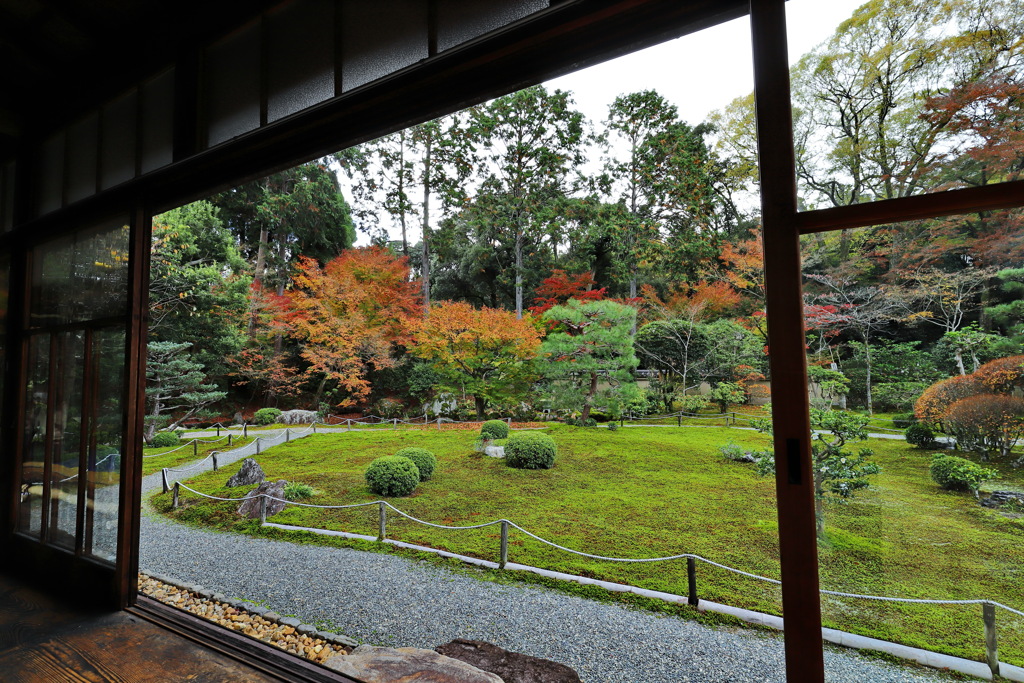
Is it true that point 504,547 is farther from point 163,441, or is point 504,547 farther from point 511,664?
point 163,441

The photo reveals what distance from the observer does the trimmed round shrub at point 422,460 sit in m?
5.03

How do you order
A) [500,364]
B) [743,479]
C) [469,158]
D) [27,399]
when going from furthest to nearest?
[469,158], [500,364], [743,479], [27,399]

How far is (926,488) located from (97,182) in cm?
299

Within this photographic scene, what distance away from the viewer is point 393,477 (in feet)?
15.8

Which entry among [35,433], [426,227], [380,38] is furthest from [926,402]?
[426,227]

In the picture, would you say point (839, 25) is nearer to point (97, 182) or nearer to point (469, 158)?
point (97, 182)

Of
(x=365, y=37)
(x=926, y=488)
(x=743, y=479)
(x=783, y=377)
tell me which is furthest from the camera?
(x=743, y=479)

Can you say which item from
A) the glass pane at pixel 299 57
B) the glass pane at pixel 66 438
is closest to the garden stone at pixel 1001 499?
the glass pane at pixel 299 57

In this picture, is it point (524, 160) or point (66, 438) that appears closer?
point (66, 438)

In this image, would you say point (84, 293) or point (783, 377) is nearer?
point (783, 377)

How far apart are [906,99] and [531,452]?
187 inches

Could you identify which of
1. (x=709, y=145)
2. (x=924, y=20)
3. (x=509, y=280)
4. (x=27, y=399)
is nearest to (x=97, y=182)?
(x=27, y=399)

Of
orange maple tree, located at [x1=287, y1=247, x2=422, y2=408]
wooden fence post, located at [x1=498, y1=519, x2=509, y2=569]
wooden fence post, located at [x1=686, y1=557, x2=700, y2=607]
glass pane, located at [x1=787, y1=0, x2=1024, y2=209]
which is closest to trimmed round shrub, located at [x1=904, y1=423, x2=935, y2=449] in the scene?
glass pane, located at [x1=787, y1=0, x2=1024, y2=209]

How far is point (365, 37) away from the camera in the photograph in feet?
3.88
